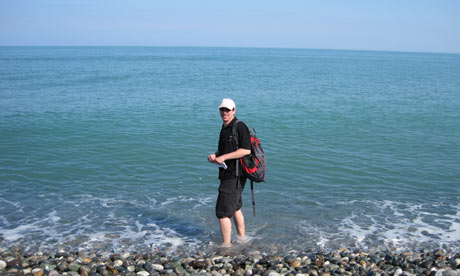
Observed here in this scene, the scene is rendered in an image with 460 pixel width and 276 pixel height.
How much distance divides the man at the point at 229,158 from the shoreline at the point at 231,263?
729mm

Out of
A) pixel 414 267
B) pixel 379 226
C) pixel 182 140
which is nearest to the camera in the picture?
pixel 414 267

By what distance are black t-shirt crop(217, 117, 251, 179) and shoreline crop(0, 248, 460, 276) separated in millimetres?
1330

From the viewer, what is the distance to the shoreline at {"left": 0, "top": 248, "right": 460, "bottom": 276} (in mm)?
5848

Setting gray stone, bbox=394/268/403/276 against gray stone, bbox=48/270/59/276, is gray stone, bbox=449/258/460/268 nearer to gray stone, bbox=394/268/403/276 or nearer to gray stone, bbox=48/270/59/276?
gray stone, bbox=394/268/403/276

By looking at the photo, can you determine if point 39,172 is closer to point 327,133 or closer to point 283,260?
point 283,260

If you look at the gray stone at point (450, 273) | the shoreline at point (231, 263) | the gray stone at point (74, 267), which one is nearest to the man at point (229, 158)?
the shoreline at point (231, 263)

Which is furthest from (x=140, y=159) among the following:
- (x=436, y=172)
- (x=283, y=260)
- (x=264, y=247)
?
(x=436, y=172)

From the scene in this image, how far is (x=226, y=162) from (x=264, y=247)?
1.88 m

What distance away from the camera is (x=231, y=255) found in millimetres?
6836

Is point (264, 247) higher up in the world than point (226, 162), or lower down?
lower down

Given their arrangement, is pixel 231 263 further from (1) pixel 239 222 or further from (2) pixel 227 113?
(2) pixel 227 113

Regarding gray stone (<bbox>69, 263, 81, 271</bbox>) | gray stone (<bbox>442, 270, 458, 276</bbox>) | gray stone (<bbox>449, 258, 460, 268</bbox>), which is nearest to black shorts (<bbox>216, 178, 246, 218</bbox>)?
gray stone (<bbox>69, 263, 81, 271</bbox>)

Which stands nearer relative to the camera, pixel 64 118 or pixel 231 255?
pixel 231 255

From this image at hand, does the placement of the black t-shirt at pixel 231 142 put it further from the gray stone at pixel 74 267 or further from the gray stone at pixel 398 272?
the gray stone at pixel 398 272
